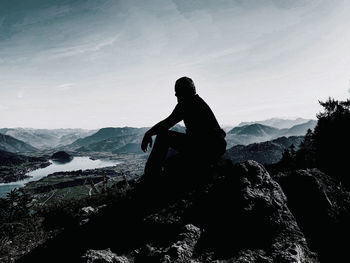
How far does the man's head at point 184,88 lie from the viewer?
6.65 metres

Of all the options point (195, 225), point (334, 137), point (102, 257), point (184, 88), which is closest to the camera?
point (102, 257)

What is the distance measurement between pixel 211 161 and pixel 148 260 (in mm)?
3346

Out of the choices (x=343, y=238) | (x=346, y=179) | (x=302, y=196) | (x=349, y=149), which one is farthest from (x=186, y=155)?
(x=349, y=149)

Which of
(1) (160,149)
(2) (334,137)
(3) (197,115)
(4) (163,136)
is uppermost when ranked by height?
(3) (197,115)

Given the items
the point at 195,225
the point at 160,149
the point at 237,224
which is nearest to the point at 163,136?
the point at 160,149

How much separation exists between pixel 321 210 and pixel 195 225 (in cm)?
300

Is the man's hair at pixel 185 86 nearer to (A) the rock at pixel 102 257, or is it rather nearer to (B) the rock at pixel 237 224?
(B) the rock at pixel 237 224

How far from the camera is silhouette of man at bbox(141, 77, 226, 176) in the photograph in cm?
641

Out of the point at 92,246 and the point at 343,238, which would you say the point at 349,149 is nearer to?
the point at 343,238

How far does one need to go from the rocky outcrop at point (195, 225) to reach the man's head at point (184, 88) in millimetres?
1884

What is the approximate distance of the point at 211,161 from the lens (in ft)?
22.3

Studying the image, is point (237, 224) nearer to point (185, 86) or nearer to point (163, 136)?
point (163, 136)

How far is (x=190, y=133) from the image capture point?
665cm

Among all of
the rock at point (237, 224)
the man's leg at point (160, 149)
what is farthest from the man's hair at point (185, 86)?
the rock at point (237, 224)
